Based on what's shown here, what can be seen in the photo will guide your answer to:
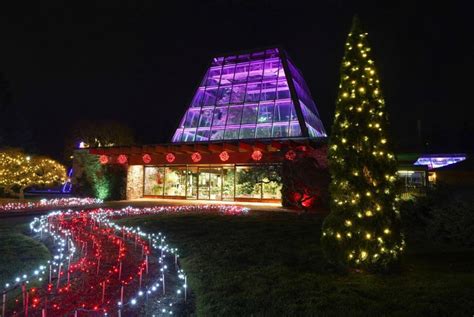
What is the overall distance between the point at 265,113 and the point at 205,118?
4.75 metres

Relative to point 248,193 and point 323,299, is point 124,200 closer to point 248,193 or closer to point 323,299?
point 248,193

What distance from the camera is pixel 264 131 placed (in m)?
22.8

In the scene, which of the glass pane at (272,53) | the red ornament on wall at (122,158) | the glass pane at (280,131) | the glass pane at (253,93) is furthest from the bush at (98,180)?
the glass pane at (272,53)

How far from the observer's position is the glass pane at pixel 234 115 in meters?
24.3

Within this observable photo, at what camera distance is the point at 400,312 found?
4.00 meters

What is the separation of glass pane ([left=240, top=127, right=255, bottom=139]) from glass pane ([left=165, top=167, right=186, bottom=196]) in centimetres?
454

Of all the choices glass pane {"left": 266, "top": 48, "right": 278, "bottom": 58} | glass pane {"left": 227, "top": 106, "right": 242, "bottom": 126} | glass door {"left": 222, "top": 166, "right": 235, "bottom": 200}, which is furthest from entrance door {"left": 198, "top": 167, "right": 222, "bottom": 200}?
glass pane {"left": 266, "top": 48, "right": 278, "bottom": 58}

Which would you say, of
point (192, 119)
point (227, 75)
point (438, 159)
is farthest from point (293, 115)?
point (438, 159)

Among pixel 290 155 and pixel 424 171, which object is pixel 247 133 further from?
pixel 424 171

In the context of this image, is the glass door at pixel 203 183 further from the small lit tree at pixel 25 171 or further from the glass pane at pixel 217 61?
the glass pane at pixel 217 61

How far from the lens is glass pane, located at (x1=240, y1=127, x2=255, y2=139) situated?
75.5 feet

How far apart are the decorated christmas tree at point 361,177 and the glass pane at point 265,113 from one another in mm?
17040

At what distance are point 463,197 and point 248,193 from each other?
12927mm

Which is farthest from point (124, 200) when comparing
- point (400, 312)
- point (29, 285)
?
point (400, 312)
